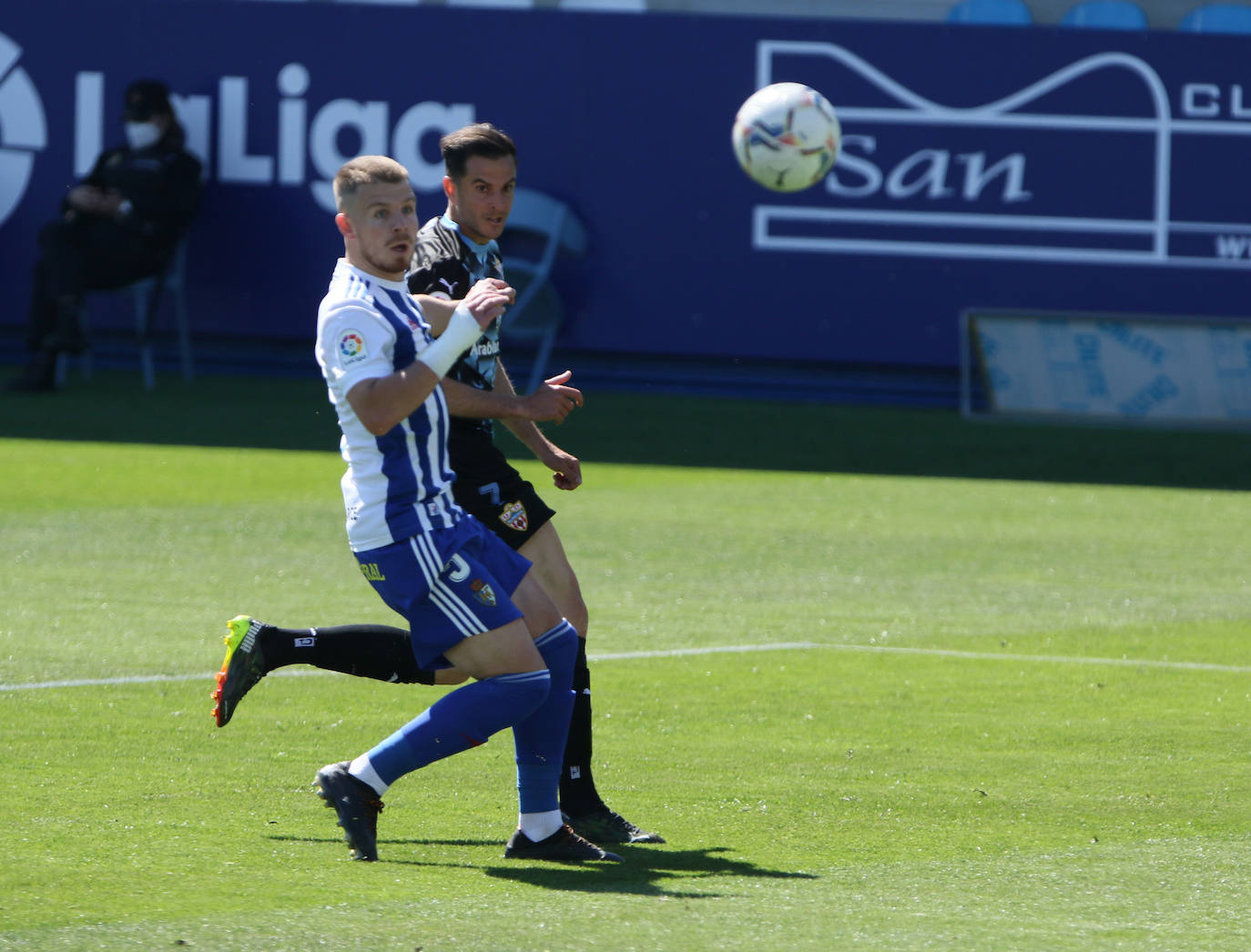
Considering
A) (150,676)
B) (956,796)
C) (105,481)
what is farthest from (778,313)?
(956,796)

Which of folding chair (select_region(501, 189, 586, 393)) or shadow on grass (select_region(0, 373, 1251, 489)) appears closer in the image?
shadow on grass (select_region(0, 373, 1251, 489))

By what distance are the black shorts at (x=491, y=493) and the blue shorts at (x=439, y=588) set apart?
0.69 meters

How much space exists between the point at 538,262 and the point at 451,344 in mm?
14035

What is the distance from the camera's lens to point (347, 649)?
5.97 meters

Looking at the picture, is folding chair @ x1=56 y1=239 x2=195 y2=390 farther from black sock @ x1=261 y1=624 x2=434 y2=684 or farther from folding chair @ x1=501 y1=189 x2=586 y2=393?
black sock @ x1=261 y1=624 x2=434 y2=684

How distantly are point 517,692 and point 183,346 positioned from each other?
598 inches

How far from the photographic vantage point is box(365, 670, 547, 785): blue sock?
518cm

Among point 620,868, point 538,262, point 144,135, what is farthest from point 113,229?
point 620,868

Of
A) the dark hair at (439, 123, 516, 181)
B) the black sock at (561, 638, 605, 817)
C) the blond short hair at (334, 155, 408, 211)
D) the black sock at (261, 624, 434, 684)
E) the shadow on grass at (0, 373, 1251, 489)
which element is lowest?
the shadow on grass at (0, 373, 1251, 489)

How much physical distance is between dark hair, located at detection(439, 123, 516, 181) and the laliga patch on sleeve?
96 centimetres

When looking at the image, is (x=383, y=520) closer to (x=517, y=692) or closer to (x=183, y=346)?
(x=517, y=692)

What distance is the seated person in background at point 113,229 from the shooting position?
704 inches

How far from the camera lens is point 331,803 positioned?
521cm

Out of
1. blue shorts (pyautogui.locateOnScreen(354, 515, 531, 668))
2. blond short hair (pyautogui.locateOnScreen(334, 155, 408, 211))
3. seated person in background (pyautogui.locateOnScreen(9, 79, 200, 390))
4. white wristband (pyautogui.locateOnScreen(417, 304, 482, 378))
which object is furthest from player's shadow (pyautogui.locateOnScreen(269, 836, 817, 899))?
seated person in background (pyautogui.locateOnScreen(9, 79, 200, 390))
